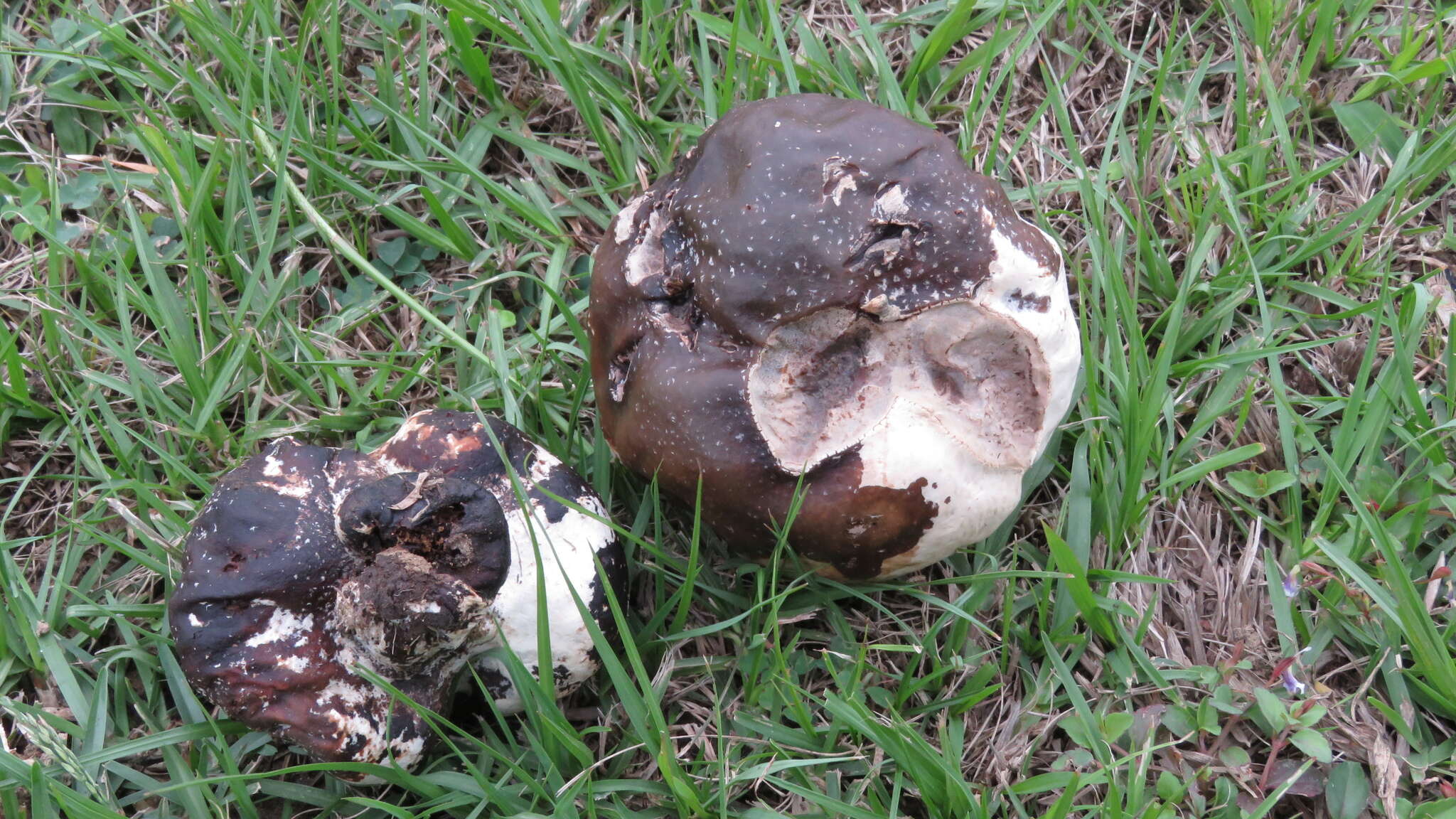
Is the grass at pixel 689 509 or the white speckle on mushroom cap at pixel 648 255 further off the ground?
the white speckle on mushroom cap at pixel 648 255

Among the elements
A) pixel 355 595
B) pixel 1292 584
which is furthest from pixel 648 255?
pixel 1292 584

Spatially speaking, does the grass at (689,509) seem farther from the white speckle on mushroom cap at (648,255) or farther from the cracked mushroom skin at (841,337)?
the white speckle on mushroom cap at (648,255)

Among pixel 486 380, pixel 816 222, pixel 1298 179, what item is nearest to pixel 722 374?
pixel 816 222

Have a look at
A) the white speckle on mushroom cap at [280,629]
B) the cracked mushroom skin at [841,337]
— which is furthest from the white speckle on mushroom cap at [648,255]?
the white speckle on mushroom cap at [280,629]

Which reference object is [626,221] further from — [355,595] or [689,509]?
[355,595]

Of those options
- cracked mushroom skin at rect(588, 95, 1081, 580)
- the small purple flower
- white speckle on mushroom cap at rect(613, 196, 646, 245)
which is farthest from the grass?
white speckle on mushroom cap at rect(613, 196, 646, 245)

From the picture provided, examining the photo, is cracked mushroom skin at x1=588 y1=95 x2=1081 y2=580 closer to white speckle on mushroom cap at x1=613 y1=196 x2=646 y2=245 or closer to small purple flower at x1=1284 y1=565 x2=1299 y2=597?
white speckle on mushroom cap at x1=613 y1=196 x2=646 y2=245

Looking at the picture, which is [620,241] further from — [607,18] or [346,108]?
[346,108]
